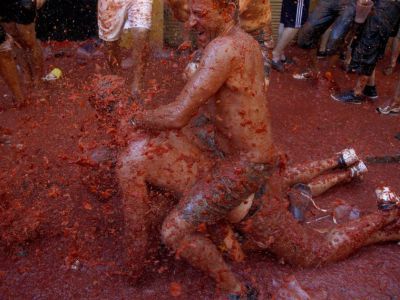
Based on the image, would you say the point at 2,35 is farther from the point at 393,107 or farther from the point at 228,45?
the point at 393,107

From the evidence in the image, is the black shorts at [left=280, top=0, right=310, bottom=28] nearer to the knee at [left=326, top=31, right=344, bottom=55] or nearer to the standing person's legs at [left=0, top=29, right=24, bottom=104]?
the knee at [left=326, top=31, right=344, bottom=55]

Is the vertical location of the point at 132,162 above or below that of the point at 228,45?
below

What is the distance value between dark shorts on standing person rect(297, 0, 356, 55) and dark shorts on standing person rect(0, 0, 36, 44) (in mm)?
3619

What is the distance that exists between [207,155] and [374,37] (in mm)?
3592

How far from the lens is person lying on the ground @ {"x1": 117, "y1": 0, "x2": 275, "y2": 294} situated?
2.29 meters

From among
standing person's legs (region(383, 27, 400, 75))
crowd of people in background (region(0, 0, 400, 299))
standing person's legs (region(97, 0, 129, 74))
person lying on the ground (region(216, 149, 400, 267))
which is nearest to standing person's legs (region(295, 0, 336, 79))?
standing person's legs (region(383, 27, 400, 75))

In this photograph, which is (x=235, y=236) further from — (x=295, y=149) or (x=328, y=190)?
(x=295, y=149)

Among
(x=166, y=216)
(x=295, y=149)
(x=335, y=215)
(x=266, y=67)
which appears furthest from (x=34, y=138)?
(x=335, y=215)

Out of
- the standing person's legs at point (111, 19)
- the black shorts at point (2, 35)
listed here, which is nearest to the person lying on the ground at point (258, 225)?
the standing person's legs at point (111, 19)

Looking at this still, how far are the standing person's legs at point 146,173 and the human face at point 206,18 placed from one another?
0.67m

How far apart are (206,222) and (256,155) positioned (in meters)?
0.53

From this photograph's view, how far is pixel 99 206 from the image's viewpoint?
133 inches

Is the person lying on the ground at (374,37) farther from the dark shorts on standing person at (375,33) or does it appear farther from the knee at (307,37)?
the knee at (307,37)

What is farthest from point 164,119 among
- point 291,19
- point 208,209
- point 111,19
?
point 291,19
